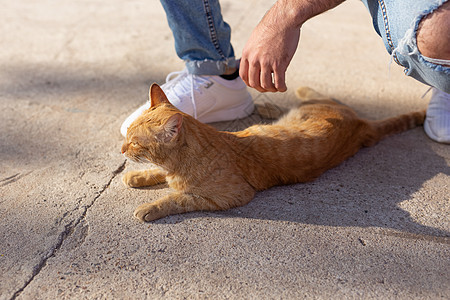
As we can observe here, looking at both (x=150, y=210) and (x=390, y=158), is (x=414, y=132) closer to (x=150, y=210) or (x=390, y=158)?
(x=390, y=158)

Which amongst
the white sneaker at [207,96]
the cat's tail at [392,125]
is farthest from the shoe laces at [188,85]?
the cat's tail at [392,125]

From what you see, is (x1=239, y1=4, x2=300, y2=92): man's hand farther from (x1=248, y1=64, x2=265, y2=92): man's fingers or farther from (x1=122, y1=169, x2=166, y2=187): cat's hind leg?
(x1=122, y1=169, x2=166, y2=187): cat's hind leg

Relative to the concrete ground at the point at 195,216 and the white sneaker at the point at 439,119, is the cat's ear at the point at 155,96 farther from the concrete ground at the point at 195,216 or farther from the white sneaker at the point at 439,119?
the white sneaker at the point at 439,119

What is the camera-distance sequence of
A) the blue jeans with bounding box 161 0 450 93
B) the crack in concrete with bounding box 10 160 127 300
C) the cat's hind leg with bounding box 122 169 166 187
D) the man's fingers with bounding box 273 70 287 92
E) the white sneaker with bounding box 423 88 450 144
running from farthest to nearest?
the white sneaker with bounding box 423 88 450 144 < the cat's hind leg with bounding box 122 169 166 187 < the man's fingers with bounding box 273 70 287 92 < the blue jeans with bounding box 161 0 450 93 < the crack in concrete with bounding box 10 160 127 300

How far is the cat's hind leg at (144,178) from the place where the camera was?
232 cm

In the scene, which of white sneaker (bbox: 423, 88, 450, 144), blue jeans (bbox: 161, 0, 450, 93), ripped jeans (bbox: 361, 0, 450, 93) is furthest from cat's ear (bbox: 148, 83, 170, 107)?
white sneaker (bbox: 423, 88, 450, 144)

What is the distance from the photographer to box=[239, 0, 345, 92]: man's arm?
1919mm

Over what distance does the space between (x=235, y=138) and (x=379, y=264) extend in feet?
3.18

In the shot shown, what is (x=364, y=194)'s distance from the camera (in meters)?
2.31

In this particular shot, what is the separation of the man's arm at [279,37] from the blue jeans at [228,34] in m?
0.26

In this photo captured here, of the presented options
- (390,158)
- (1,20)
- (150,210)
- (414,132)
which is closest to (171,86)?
(150,210)

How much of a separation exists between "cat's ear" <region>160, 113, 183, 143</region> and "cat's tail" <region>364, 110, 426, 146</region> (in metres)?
1.36

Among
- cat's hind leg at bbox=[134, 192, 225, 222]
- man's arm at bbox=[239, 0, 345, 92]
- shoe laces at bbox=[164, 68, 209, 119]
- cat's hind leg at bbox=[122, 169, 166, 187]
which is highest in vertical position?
man's arm at bbox=[239, 0, 345, 92]

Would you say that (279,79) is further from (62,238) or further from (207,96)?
(62,238)
